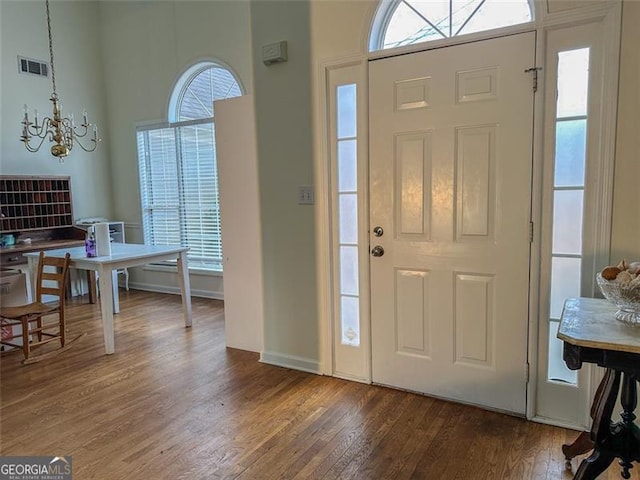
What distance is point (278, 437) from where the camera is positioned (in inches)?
91.7

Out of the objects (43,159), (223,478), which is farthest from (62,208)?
(223,478)

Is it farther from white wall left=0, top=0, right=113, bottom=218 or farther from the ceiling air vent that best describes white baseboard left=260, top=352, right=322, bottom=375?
the ceiling air vent

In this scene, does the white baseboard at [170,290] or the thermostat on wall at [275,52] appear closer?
the thermostat on wall at [275,52]

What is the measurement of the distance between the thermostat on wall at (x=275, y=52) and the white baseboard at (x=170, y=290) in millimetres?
3136

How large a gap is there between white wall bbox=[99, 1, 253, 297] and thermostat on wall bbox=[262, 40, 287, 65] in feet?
6.45

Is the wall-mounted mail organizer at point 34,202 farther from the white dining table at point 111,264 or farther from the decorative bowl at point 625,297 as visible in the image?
the decorative bowl at point 625,297

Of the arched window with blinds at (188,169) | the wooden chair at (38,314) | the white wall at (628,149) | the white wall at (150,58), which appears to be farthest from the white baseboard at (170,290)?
the white wall at (628,149)

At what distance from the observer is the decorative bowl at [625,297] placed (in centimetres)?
161

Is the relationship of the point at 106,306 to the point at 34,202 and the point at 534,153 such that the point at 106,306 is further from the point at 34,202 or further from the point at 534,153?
the point at 534,153

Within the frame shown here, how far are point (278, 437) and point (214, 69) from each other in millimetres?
4412

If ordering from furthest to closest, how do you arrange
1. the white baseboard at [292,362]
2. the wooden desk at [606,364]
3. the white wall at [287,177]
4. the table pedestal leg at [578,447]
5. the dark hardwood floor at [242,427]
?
the white baseboard at [292,362], the white wall at [287,177], the dark hardwood floor at [242,427], the table pedestal leg at [578,447], the wooden desk at [606,364]

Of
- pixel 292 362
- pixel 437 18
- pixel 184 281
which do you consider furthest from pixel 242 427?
pixel 437 18

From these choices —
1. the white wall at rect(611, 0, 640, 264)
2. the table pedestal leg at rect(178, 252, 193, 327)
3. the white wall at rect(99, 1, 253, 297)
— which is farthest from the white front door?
the white wall at rect(99, 1, 253, 297)

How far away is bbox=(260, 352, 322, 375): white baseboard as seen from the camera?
3117 mm
